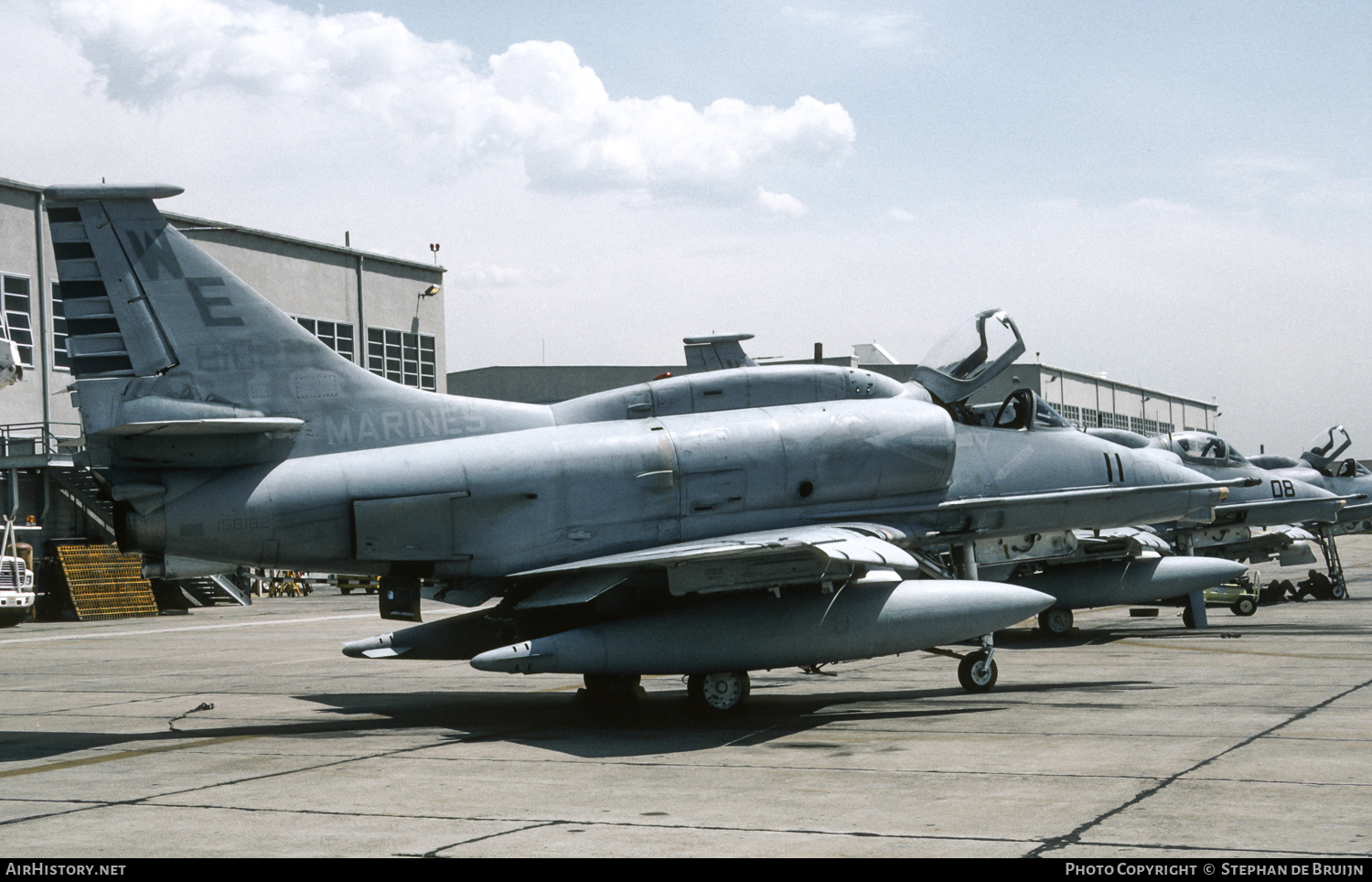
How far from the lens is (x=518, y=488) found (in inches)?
488

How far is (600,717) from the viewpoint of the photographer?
1301 centimetres

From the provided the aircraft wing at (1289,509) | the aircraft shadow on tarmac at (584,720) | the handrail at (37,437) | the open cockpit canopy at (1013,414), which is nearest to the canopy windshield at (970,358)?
the open cockpit canopy at (1013,414)

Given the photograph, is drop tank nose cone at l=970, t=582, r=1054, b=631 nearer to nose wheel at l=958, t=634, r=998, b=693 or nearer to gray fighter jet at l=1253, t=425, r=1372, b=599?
nose wheel at l=958, t=634, r=998, b=693

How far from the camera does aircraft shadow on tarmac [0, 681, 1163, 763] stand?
1127 centimetres

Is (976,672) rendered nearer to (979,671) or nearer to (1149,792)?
(979,671)

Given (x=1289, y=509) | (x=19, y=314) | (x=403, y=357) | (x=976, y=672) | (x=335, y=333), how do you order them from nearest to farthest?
(x=976, y=672), (x=1289, y=509), (x=19, y=314), (x=335, y=333), (x=403, y=357)

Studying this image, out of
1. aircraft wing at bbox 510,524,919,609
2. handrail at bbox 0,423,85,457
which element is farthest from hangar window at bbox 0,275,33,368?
aircraft wing at bbox 510,524,919,609

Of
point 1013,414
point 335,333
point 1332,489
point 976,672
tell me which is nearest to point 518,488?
point 976,672

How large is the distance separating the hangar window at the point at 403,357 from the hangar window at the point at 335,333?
1.08 meters

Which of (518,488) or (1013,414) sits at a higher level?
(1013,414)

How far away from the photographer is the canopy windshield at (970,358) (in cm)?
1477

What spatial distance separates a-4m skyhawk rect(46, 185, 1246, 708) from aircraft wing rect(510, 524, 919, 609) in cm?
3

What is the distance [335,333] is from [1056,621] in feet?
111

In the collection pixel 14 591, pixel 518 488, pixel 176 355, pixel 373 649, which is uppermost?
pixel 176 355
